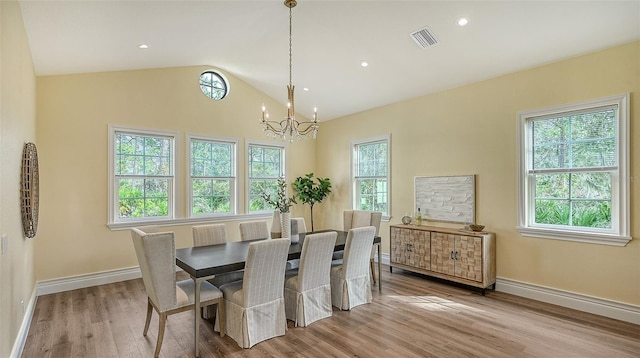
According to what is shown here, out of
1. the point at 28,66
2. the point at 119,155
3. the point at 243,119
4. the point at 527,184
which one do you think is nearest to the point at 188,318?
the point at 119,155

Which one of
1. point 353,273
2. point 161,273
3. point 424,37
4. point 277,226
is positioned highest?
point 424,37

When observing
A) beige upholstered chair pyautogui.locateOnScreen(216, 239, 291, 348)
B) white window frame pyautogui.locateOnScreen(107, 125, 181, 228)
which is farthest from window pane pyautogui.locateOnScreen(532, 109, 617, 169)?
white window frame pyautogui.locateOnScreen(107, 125, 181, 228)

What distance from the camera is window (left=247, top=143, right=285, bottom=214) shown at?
6.21 meters

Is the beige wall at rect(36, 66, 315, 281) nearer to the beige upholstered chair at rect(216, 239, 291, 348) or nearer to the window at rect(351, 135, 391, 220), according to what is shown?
the beige upholstered chair at rect(216, 239, 291, 348)

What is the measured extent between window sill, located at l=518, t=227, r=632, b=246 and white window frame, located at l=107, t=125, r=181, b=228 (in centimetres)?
511

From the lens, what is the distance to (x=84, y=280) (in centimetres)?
447

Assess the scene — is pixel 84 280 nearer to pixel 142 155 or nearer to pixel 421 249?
pixel 142 155

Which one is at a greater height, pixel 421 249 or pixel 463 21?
pixel 463 21

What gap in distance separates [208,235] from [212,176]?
1.96m

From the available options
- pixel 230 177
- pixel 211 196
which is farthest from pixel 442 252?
pixel 211 196

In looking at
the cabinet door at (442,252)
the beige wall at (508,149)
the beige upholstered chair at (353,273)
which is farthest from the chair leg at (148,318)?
the beige wall at (508,149)

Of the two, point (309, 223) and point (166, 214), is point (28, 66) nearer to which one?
point (166, 214)

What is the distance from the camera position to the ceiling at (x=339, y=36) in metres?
3.11

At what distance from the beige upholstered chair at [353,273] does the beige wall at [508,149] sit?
6.19ft
